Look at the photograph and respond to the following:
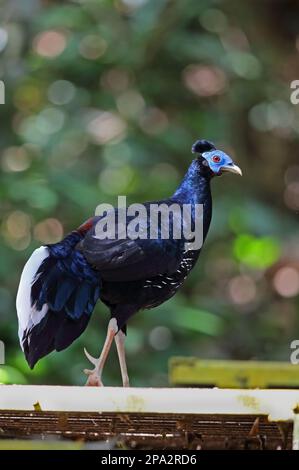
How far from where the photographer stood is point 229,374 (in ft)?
7.63

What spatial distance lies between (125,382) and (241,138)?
9.69 ft

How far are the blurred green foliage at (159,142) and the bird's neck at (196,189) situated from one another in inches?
71.7

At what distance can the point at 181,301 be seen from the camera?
4387mm

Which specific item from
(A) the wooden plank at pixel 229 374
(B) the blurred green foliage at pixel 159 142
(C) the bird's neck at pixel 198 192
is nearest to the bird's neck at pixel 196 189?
(C) the bird's neck at pixel 198 192

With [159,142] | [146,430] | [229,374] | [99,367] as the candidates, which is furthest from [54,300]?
[159,142]

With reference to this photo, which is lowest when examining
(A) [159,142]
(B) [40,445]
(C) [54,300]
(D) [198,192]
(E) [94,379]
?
(B) [40,445]

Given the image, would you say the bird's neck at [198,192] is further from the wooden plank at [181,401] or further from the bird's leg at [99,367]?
the wooden plank at [181,401]

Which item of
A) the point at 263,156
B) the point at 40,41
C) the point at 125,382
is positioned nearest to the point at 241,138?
the point at 263,156

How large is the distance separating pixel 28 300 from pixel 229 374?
0.57 m

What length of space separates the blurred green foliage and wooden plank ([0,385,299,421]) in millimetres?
2279

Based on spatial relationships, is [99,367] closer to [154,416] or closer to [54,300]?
[54,300]

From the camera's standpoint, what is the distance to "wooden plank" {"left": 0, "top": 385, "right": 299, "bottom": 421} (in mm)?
1604

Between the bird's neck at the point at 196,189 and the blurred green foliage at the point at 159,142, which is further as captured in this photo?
the blurred green foliage at the point at 159,142

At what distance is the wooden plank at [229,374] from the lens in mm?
2260
